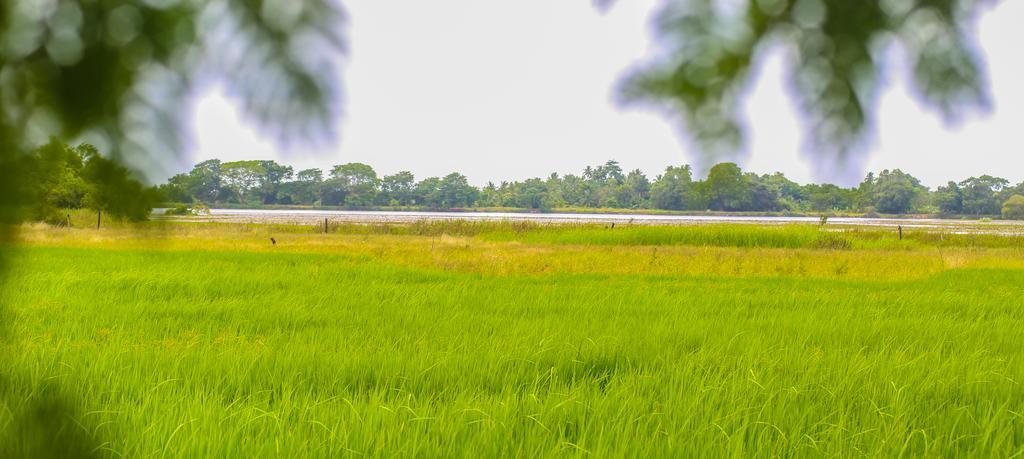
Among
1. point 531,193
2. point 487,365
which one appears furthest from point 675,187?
point 487,365

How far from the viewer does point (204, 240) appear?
16391 mm

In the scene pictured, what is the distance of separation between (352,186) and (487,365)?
2.54m

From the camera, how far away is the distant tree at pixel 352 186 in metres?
0.55

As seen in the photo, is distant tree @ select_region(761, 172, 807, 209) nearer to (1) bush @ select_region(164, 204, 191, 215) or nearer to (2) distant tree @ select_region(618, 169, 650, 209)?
(2) distant tree @ select_region(618, 169, 650, 209)

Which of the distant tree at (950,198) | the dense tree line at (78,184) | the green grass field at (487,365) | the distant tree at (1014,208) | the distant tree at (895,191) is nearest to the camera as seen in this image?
the dense tree line at (78,184)

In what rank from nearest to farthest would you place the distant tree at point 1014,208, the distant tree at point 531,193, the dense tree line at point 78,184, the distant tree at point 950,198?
1. the dense tree line at point 78,184
2. the distant tree at point 1014,208
3. the distant tree at point 950,198
4. the distant tree at point 531,193

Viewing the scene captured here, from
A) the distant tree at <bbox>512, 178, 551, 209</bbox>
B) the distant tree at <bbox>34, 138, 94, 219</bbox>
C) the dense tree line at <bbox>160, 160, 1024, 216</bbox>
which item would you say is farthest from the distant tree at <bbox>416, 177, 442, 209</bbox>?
the distant tree at <bbox>34, 138, 94, 219</bbox>

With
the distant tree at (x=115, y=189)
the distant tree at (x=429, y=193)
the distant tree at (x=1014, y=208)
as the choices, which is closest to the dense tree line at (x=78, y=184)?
the distant tree at (x=115, y=189)

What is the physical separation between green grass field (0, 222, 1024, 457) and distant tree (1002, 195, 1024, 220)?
88 centimetres

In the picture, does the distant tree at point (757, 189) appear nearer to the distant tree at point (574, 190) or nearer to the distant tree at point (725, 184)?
the distant tree at point (725, 184)

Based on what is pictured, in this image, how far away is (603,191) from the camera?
0.89 meters

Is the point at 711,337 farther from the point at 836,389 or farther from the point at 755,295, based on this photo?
the point at 755,295

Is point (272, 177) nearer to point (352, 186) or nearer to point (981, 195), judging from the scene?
point (352, 186)

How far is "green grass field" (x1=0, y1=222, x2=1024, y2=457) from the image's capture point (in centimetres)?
188
